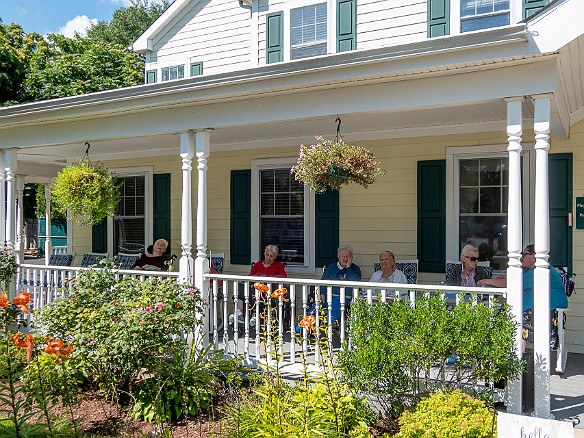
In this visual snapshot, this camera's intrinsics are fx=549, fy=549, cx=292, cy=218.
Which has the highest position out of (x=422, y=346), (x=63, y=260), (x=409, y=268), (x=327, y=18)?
(x=327, y=18)

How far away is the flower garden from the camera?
11.8ft

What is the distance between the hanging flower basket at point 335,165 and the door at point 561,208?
93.5 inches

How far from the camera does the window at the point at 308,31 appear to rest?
8.19 metres

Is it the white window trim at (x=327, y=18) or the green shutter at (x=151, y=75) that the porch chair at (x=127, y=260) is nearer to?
the green shutter at (x=151, y=75)

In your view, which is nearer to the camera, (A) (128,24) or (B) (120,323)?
(B) (120,323)

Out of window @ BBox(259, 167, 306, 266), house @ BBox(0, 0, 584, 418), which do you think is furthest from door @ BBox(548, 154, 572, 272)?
window @ BBox(259, 167, 306, 266)

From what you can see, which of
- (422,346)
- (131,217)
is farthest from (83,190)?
(422,346)

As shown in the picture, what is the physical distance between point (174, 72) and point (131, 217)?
2814 mm

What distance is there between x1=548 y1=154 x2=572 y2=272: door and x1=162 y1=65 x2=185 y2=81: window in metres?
6.43

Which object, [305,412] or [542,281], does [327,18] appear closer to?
[542,281]

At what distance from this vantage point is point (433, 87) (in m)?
4.48

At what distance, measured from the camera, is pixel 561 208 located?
6141 mm

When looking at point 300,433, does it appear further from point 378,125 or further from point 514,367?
point 378,125

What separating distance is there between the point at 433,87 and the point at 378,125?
6.84 ft
